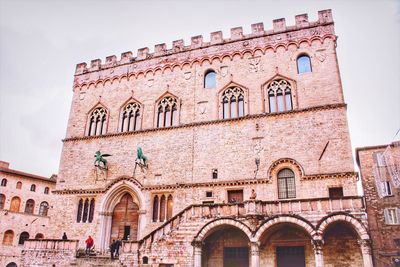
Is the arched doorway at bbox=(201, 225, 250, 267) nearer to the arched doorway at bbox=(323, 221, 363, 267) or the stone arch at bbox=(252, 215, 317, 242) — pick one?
the stone arch at bbox=(252, 215, 317, 242)

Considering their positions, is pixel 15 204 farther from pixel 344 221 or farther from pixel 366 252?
pixel 366 252

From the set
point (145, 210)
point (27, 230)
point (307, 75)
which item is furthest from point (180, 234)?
point (27, 230)

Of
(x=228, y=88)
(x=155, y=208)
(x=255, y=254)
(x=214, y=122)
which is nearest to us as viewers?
(x=255, y=254)

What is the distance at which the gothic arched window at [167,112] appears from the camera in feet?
76.8

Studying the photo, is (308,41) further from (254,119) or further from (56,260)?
(56,260)

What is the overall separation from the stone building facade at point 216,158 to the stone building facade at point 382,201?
6.34 metres

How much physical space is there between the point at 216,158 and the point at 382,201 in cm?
1200

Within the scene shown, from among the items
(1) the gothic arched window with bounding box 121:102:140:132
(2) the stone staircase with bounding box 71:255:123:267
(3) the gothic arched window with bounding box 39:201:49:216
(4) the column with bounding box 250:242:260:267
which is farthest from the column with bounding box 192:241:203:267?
(3) the gothic arched window with bounding box 39:201:49:216

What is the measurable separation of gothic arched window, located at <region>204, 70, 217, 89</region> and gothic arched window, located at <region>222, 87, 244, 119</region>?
116cm

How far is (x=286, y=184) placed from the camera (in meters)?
19.1

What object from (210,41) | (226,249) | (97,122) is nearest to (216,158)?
(226,249)

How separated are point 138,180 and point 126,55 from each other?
10.2 metres

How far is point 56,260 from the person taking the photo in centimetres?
1894

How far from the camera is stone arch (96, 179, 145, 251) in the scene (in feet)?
71.9
